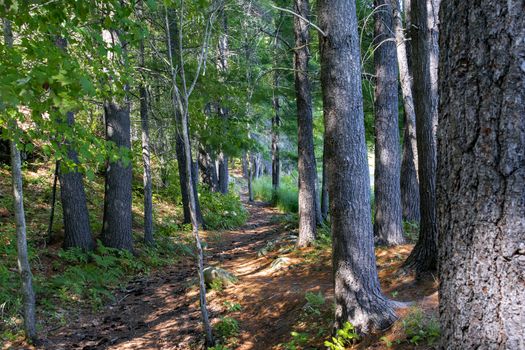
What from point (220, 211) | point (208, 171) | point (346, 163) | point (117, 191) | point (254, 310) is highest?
point (208, 171)

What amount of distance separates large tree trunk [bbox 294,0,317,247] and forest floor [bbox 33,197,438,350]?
2.00ft

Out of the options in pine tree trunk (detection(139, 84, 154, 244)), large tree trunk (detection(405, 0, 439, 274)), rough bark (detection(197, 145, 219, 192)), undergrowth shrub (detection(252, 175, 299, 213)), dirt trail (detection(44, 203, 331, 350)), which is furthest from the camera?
undergrowth shrub (detection(252, 175, 299, 213))

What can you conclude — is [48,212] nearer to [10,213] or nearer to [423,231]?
[10,213]

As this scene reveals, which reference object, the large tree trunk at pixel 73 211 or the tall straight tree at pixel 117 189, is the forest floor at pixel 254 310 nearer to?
the tall straight tree at pixel 117 189

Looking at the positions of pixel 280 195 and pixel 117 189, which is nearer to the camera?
pixel 117 189

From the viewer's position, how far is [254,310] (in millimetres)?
6305

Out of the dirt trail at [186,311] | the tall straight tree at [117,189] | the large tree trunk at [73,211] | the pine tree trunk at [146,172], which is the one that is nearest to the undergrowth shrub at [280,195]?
the pine tree trunk at [146,172]

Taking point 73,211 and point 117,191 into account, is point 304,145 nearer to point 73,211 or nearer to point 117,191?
point 117,191

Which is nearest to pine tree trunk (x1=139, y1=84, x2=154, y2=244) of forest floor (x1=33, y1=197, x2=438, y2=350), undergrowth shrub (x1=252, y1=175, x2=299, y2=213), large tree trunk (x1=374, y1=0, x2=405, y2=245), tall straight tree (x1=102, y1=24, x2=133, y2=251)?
tall straight tree (x1=102, y1=24, x2=133, y2=251)

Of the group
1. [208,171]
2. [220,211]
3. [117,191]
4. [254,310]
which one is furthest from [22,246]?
[208,171]

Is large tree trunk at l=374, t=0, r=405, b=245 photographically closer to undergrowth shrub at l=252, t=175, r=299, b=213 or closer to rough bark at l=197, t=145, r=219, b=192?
undergrowth shrub at l=252, t=175, r=299, b=213

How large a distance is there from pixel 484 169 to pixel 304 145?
8090 mm

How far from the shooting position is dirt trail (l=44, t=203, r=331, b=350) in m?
5.57

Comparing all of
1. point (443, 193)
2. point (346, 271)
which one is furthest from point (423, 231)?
point (443, 193)
